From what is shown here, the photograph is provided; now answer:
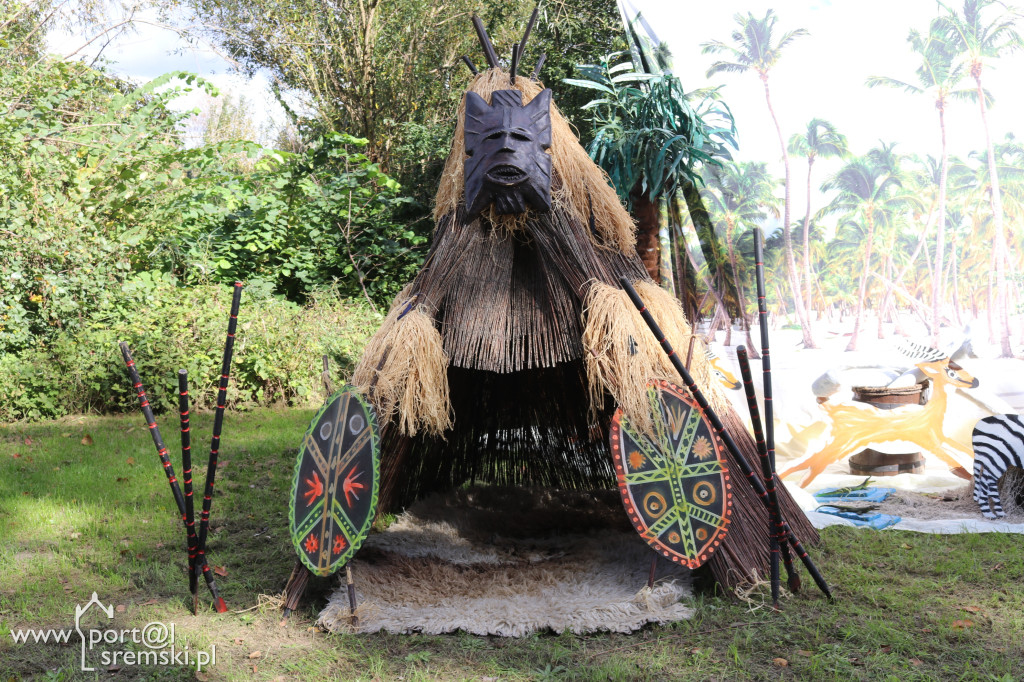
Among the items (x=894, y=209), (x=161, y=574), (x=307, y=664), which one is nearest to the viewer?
(x=307, y=664)

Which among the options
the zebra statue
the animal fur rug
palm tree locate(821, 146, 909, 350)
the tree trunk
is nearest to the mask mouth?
the animal fur rug

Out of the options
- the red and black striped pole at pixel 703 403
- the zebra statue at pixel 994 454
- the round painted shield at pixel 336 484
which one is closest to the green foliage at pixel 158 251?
the round painted shield at pixel 336 484

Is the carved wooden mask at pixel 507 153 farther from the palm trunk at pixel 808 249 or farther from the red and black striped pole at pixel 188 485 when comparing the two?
the palm trunk at pixel 808 249

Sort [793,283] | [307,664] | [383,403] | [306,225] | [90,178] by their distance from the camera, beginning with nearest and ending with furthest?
[307,664] → [383,403] → [793,283] → [90,178] → [306,225]

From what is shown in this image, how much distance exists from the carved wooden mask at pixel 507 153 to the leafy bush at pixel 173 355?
3.77m

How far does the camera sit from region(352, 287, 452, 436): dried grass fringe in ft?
10.2

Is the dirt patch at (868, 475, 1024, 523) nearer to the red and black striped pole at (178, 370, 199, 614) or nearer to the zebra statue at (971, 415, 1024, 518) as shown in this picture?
the zebra statue at (971, 415, 1024, 518)

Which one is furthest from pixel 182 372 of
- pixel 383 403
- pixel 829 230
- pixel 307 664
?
pixel 829 230

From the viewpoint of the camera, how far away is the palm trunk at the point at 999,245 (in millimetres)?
4992

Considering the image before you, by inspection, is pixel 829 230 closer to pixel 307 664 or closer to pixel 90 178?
pixel 307 664

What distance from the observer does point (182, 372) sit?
2.84 meters

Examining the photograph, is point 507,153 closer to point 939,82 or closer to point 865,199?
point 865,199

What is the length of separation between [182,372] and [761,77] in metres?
4.58

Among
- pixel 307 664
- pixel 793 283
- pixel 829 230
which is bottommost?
pixel 307 664
